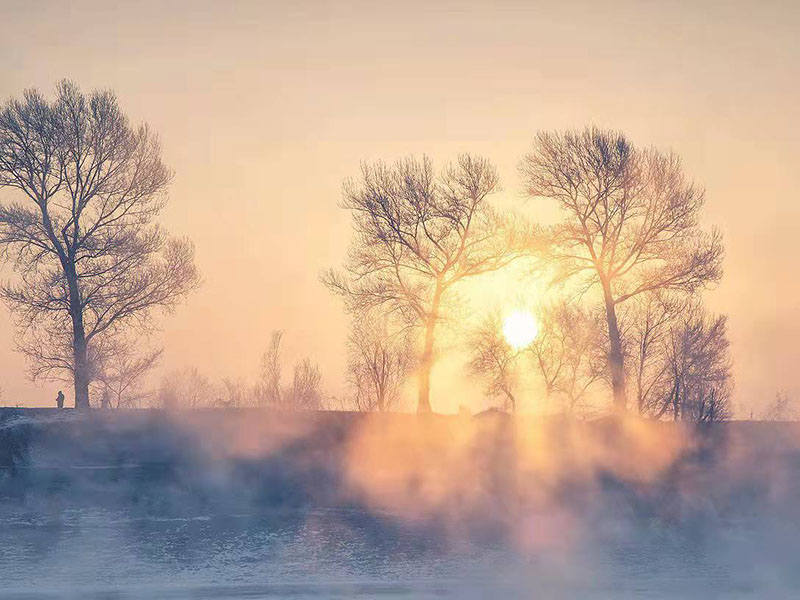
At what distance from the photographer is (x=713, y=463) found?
33719 millimetres

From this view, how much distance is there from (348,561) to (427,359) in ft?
45.8

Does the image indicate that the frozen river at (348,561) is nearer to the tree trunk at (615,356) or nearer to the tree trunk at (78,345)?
the tree trunk at (78,345)

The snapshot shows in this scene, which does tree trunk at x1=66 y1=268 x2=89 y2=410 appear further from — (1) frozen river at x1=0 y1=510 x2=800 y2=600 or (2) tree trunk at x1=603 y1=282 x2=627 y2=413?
(2) tree trunk at x1=603 y1=282 x2=627 y2=413

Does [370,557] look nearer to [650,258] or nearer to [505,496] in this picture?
[505,496]

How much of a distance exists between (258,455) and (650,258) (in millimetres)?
19252

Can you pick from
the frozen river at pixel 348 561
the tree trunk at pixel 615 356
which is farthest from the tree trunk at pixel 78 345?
the tree trunk at pixel 615 356

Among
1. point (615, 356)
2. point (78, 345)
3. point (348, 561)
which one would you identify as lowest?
point (348, 561)

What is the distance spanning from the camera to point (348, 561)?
2605cm

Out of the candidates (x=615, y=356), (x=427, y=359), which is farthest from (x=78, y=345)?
(x=615, y=356)

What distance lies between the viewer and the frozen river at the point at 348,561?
78.6 ft

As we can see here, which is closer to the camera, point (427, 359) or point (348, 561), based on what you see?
point (348, 561)

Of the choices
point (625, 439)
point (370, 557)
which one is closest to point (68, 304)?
point (370, 557)

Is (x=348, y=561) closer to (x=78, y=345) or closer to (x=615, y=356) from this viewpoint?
(x=78, y=345)

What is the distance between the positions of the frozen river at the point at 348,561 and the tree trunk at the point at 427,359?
997 centimetres
